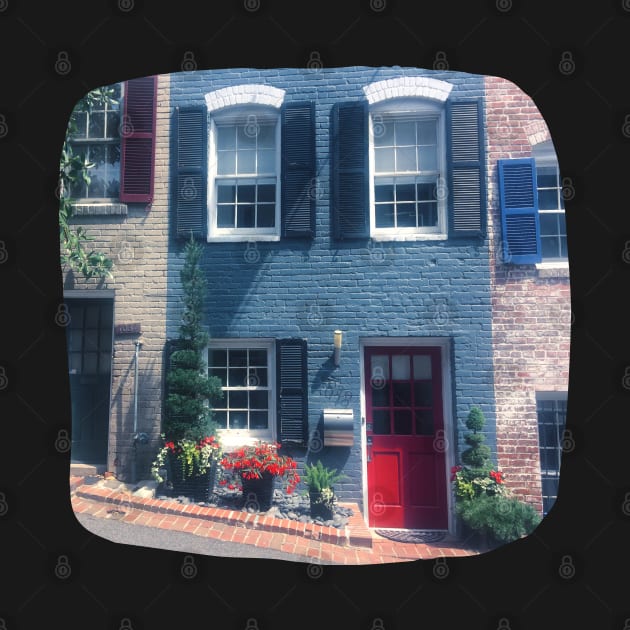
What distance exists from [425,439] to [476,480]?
334mm

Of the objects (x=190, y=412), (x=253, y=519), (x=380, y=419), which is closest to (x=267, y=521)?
(x=253, y=519)

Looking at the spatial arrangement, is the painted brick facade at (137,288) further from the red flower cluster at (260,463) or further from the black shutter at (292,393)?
the black shutter at (292,393)

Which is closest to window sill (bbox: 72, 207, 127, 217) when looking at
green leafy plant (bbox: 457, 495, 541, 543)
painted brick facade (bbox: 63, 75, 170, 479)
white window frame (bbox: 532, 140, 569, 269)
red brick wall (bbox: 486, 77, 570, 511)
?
painted brick facade (bbox: 63, 75, 170, 479)

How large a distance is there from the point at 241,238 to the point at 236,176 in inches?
14.8

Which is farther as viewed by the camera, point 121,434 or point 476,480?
point 121,434

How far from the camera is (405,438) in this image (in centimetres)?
242

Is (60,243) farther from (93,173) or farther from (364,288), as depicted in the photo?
(364,288)

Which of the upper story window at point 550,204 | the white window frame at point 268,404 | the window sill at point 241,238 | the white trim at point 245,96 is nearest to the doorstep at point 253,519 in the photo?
the white window frame at point 268,404

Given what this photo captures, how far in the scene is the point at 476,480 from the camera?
223 centimetres

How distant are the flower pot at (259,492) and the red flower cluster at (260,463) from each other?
2 cm

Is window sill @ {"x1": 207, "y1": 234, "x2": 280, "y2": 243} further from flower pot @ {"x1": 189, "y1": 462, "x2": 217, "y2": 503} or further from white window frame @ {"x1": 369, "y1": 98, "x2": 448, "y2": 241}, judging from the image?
flower pot @ {"x1": 189, "y1": 462, "x2": 217, "y2": 503}

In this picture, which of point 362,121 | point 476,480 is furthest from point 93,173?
point 476,480

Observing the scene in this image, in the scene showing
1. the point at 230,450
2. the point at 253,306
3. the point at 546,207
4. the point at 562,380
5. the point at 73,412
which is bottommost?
the point at 230,450

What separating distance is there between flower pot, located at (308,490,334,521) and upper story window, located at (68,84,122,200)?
2.06m
